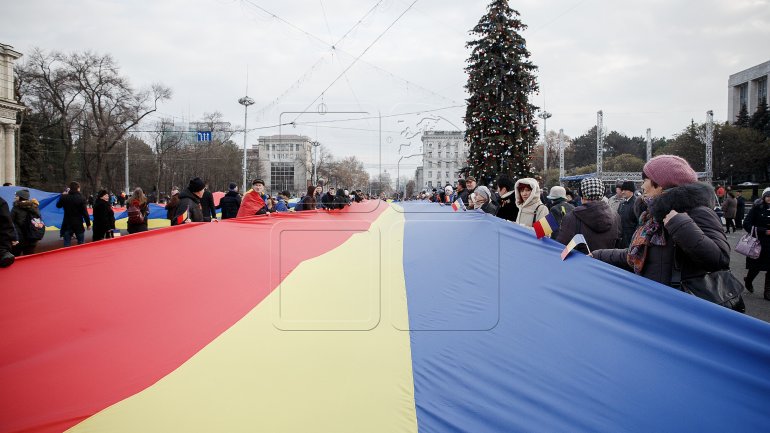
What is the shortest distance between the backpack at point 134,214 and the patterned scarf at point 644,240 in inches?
335

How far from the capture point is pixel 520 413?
1383 millimetres

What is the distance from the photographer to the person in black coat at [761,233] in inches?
290

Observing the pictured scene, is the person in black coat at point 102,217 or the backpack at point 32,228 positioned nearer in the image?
the backpack at point 32,228

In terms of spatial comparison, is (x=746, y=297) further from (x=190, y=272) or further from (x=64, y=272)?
(x=64, y=272)

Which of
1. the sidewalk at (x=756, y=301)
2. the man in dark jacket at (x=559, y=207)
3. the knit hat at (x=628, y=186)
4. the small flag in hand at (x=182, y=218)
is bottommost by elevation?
the sidewalk at (x=756, y=301)

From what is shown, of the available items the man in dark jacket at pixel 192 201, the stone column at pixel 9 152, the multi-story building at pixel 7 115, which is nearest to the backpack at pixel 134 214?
the man in dark jacket at pixel 192 201

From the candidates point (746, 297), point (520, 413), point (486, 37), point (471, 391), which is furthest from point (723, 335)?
point (486, 37)

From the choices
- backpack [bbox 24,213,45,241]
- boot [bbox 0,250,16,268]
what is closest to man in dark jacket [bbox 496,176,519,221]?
boot [bbox 0,250,16,268]

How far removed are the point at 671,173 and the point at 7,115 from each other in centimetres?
4077

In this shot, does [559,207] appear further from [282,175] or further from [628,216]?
[282,175]

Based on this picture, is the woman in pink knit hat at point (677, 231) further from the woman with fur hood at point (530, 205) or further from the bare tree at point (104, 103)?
the bare tree at point (104, 103)

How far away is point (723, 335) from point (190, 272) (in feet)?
8.69

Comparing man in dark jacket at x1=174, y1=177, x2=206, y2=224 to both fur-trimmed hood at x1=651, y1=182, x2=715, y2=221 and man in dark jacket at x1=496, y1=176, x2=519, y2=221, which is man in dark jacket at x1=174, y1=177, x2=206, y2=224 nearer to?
man in dark jacket at x1=496, y1=176, x2=519, y2=221

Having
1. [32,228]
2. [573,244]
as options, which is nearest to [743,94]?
[573,244]
